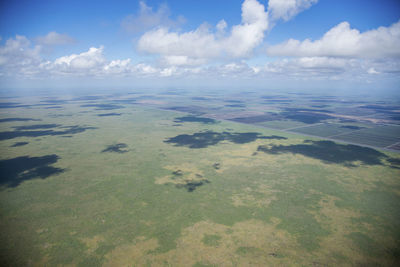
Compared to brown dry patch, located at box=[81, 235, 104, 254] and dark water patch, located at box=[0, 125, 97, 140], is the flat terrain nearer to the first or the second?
brown dry patch, located at box=[81, 235, 104, 254]

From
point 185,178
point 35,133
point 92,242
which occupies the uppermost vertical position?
point 35,133

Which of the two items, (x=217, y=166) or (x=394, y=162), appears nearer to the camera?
(x=217, y=166)

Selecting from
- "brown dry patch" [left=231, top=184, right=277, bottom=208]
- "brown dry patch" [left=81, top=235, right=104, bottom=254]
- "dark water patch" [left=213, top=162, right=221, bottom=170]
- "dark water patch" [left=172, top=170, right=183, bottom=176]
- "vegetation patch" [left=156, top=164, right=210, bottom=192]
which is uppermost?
"brown dry patch" [left=231, top=184, right=277, bottom=208]

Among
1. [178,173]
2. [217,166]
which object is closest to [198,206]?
[178,173]

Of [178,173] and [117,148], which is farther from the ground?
[117,148]

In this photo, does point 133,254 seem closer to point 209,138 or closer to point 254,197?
point 254,197

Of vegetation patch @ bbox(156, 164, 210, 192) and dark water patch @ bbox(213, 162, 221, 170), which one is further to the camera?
dark water patch @ bbox(213, 162, 221, 170)

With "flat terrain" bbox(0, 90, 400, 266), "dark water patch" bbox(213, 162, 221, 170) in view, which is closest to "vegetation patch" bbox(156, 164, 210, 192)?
"flat terrain" bbox(0, 90, 400, 266)

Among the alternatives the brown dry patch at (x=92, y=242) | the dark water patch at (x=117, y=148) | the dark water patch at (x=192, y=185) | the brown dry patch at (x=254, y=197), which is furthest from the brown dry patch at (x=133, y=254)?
the dark water patch at (x=117, y=148)
